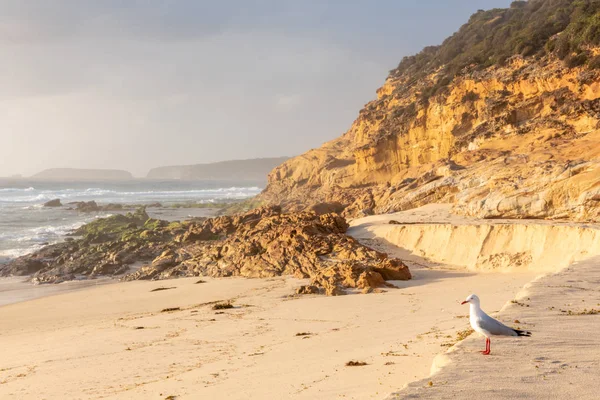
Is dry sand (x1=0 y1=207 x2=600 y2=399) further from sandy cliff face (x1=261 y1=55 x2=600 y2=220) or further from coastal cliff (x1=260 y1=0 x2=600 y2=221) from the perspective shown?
coastal cliff (x1=260 y1=0 x2=600 y2=221)

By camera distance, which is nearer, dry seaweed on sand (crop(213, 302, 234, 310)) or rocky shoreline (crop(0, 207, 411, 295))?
dry seaweed on sand (crop(213, 302, 234, 310))

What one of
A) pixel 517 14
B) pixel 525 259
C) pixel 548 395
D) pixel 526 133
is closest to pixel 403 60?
pixel 517 14

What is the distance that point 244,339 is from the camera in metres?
9.45

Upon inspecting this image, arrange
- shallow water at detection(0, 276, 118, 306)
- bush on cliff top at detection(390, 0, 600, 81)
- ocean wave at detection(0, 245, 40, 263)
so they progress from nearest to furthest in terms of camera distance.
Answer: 1. shallow water at detection(0, 276, 118, 306)
2. ocean wave at detection(0, 245, 40, 263)
3. bush on cliff top at detection(390, 0, 600, 81)

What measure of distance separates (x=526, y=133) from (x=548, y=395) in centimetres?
2691

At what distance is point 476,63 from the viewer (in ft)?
134

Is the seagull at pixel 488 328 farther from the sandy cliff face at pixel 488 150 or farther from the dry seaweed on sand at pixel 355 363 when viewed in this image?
the sandy cliff face at pixel 488 150

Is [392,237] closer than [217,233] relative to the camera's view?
Yes

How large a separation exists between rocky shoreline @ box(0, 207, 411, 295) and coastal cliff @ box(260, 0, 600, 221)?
5.45 meters

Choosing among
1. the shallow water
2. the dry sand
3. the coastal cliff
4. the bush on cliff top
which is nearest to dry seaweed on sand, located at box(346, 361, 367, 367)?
the dry sand

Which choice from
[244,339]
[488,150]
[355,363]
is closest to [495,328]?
[355,363]

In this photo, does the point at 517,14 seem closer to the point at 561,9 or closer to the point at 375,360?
the point at 561,9

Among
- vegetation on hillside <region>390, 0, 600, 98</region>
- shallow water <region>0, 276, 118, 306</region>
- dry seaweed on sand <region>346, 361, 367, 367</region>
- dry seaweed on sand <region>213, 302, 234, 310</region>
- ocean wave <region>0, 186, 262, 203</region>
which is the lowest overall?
shallow water <region>0, 276, 118, 306</region>

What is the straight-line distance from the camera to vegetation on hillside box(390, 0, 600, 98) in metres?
31.0
